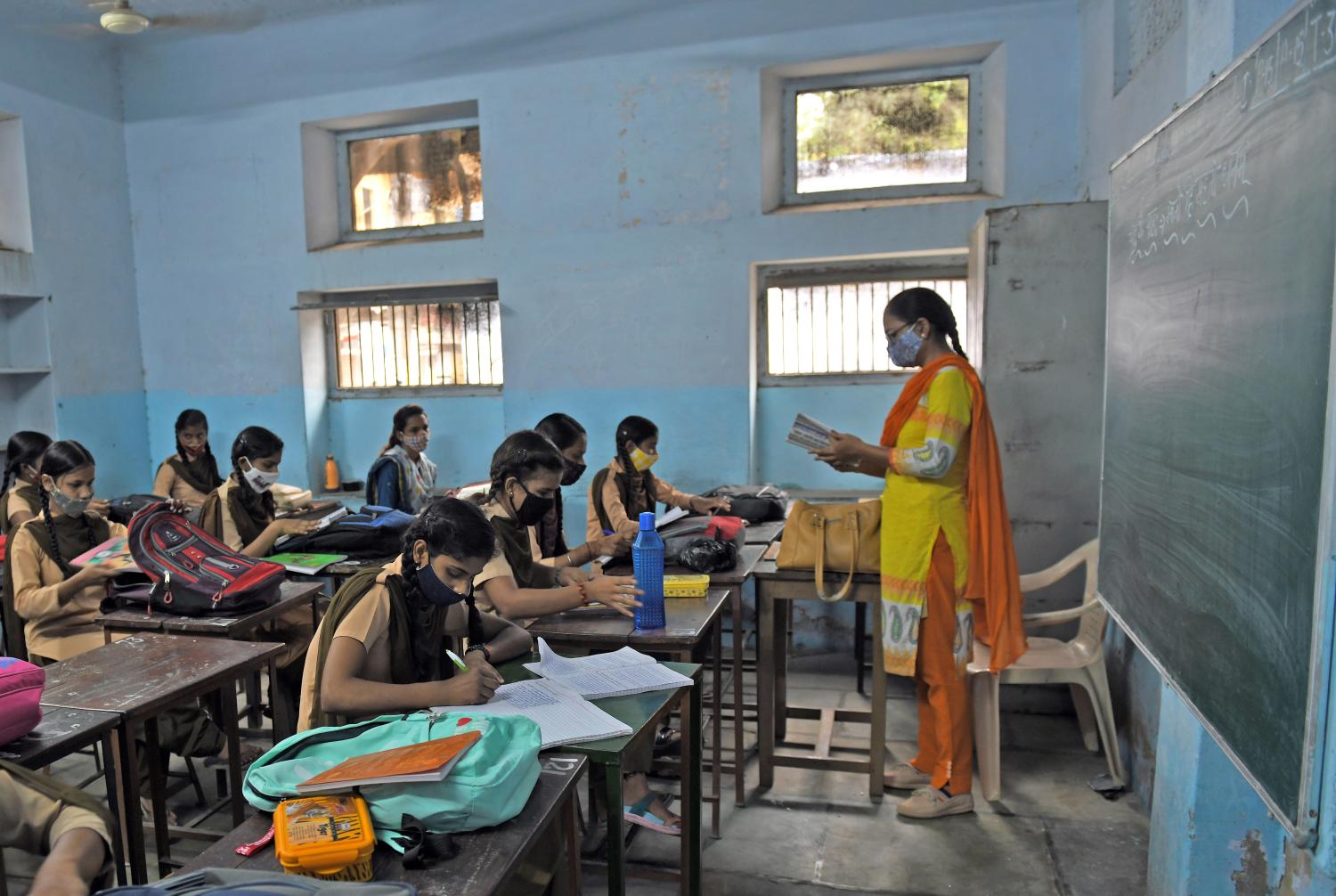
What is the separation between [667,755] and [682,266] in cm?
280

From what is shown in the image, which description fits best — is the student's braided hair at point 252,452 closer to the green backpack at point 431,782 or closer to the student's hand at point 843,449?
the student's hand at point 843,449

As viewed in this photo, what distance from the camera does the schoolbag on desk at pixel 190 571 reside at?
285 centimetres

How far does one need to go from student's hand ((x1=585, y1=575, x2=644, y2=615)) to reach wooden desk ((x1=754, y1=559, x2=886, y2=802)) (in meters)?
0.92

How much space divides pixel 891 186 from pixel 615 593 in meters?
3.36

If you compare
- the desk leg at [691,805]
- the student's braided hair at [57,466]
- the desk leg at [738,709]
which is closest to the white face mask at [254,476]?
the student's braided hair at [57,466]

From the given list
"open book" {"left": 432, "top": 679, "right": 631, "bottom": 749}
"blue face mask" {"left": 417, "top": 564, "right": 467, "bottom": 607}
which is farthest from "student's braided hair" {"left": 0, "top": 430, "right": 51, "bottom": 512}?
"open book" {"left": 432, "top": 679, "right": 631, "bottom": 749}

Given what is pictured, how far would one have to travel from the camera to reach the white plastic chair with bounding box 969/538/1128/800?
3.21m

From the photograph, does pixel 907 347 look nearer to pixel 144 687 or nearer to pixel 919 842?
pixel 919 842

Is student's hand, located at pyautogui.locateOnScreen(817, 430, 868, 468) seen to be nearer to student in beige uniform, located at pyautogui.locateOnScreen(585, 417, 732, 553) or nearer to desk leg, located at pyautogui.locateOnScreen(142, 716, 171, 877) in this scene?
student in beige uniform, located at pyautogui.locateOnScreen(585, 417, 732, 553)

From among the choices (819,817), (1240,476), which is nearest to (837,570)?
(819,817)

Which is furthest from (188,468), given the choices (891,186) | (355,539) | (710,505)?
(891,186)

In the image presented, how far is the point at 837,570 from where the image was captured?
3.19 m

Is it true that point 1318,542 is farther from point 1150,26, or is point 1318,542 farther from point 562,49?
point 562,49

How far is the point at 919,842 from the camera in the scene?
9.64 feet
